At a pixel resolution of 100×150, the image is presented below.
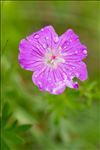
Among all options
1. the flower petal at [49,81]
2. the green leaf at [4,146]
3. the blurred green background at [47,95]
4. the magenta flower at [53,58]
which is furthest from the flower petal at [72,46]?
the green leaf at [4,146]

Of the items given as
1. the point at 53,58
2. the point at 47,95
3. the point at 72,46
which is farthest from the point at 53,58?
the point at 47,95

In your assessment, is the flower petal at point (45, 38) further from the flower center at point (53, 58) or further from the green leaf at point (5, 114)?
the green leaf at point (5, 114)

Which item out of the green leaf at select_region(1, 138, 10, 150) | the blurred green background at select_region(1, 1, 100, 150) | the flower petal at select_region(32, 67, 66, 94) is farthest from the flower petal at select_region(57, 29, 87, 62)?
the green leaf at select_region(1, 138, 10, 150)

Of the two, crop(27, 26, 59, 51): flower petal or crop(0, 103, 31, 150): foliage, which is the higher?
crop(27, 26, 59, 51): flower petal

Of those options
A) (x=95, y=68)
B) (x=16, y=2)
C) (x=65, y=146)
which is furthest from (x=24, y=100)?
(x=95, y=68)

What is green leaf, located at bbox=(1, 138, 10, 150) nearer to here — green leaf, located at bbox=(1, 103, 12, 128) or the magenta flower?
green leaf, located at bbox=(1, 103, 12, 128)

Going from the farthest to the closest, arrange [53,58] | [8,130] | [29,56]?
[8,130] → [53,58] → [29,56]

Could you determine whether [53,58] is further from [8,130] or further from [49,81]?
[8,130]
